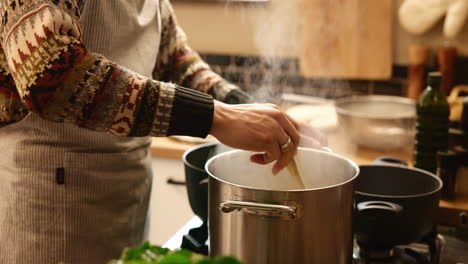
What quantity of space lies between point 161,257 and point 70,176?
0.63m

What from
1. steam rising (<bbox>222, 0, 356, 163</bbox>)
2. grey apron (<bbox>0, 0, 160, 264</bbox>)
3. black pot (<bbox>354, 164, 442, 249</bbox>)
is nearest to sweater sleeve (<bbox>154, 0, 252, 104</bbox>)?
grey apron (<bbox>0, 0, 160, 264</bbox>)

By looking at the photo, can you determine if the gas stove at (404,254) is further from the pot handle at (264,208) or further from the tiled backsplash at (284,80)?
the tiled backsplash at (284,80)

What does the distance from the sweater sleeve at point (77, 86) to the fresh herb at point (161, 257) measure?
0.30 metres

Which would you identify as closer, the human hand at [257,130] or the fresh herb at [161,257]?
the fresh herb at [161,257]

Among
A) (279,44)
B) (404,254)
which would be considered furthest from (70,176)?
(279,44)

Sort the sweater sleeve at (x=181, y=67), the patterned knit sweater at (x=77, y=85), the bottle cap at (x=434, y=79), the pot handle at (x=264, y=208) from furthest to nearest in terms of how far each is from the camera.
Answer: the sweater sleeve at (x=181, y=67)
the bottle cap at (x=434, y=79)
the patterned knit sweater at (x=77, y=85)
the pot handle at (x=264, y=208)

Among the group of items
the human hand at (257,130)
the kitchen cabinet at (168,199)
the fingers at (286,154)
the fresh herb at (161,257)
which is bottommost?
the kitchen cabinet at (168,199)

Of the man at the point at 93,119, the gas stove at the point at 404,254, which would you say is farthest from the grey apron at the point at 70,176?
the gas stove at the point at 404,254

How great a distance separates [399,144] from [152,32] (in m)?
0.86

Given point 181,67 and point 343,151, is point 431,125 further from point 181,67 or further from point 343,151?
point 181,67

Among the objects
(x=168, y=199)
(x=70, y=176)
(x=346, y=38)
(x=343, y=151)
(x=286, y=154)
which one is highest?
(x=346, y=38)

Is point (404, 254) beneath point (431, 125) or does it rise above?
beneath

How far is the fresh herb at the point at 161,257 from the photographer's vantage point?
2.15ft

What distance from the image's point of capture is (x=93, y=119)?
1.00 meters
